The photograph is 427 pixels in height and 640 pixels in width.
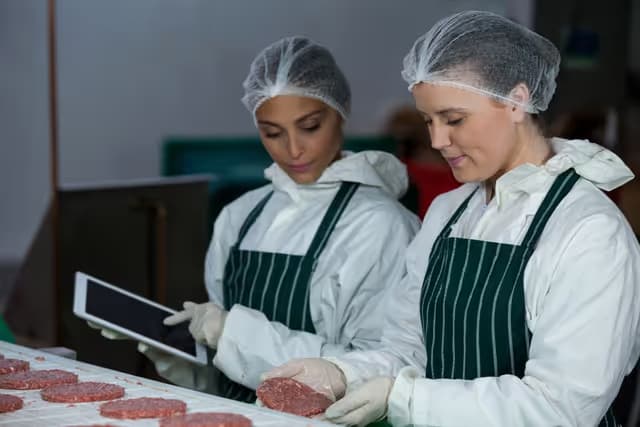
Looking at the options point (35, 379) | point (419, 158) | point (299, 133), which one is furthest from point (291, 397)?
point (419, 158)

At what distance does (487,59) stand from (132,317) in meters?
1.08

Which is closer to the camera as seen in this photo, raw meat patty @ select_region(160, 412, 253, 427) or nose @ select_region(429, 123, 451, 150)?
raw meat patty @ select_region(160, 412, 253, 427)

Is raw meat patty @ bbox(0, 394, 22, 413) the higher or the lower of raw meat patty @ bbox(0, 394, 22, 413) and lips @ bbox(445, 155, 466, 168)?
the lower

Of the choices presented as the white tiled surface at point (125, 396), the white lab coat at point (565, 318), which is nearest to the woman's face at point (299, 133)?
the white lab coat at point (565, 318)

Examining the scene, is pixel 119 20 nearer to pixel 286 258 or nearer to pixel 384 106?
pixel 384 106

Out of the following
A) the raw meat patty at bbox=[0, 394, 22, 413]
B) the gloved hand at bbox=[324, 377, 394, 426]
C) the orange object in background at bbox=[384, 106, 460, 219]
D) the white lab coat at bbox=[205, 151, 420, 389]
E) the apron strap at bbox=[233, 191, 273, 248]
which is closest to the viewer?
the raw meat patty at bbox=[0, 394, 22, 413]

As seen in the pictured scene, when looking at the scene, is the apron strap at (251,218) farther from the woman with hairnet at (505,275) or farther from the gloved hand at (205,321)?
the woman with hairnet at (505,275)

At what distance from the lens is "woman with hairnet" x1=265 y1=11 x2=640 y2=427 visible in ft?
6.27

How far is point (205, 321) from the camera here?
103 inches

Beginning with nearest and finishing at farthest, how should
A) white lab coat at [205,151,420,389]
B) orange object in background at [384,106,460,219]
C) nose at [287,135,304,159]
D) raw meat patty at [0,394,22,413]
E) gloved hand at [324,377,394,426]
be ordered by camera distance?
raw meat patty at [0,394,22,413], gloved hand at [324,377,394,426], white lab coat at [205,151,420,389], nose at [287,135,304,159], orange object in background at [384,106,460,219]

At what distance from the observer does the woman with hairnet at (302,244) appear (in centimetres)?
255

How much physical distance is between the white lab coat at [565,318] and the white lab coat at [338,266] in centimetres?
43

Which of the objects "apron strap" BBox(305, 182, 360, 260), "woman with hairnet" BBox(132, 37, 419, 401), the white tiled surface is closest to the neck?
"woman with hairnet" BBox(132, 37, 419, 401)

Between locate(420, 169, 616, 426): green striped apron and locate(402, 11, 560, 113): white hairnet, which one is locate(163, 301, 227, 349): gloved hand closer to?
locate(420, 169, 616, 426): green striped apron
